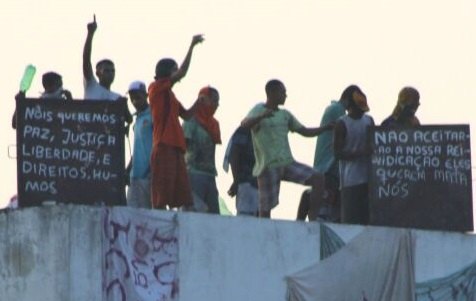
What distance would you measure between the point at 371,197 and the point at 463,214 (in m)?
1.25

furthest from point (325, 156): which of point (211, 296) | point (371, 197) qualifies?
point (211, 296)

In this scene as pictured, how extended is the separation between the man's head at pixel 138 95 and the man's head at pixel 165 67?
0.60m

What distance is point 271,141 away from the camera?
105 feet

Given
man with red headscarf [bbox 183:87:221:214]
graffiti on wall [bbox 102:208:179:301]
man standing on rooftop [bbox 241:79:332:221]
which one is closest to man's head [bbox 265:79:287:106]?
man standing on rooftop [bbox 241:79:332:221]

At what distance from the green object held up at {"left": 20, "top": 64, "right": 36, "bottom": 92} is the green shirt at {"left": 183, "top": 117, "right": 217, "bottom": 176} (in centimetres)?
221

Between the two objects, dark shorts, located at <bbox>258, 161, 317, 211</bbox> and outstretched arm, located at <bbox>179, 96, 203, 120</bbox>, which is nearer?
outstretched arm, located at <bbox>179, 96, 203, 120</bbox>

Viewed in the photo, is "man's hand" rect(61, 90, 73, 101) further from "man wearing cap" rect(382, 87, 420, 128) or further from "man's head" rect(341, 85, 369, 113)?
"man wearing cap" rect(382, 87, 420, 128)

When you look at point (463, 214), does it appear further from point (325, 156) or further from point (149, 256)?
point (149, 256)

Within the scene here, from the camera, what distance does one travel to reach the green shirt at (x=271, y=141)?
32031 millimetres

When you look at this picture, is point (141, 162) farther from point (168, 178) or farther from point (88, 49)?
point (88, 49)

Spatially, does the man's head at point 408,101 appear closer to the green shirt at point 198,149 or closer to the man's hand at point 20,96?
the green shirt at point 198,149

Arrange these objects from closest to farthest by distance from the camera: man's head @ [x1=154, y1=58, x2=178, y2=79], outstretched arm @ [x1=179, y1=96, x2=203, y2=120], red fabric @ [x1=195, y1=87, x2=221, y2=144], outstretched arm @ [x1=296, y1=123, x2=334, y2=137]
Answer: man's head @ [x1=154, y1=58, x2=178, y2=79]
outstretched arm @ [x1=179, y1=96, x2=203, y2=120]
red fabric @ [x1=195, y1=87, x2=221, y2=144]
outstretched arm @ [x1=296, y1=123, x2=334, y2=137]

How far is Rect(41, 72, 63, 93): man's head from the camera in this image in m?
31.1

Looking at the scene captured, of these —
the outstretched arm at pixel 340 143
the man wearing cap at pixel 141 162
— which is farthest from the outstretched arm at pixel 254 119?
the man wearing cap at pixel 141 162
